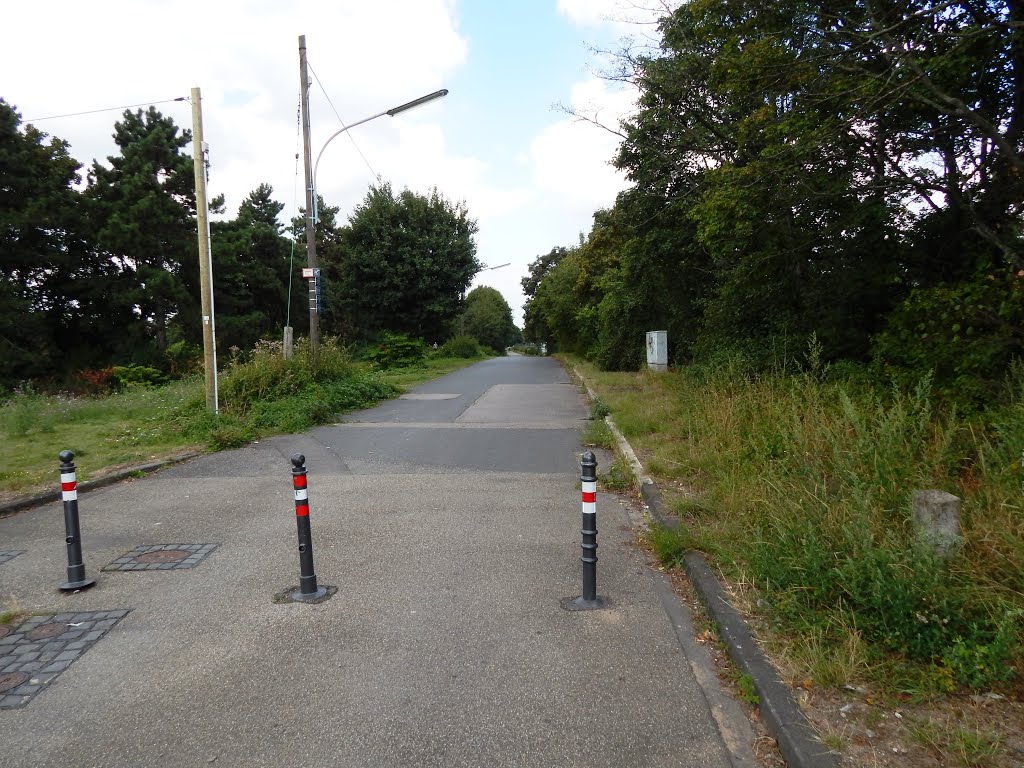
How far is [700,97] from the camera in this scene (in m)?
13.6

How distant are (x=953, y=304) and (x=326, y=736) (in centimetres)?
805

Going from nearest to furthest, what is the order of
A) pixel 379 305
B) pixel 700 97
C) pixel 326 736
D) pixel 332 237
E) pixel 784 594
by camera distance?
1. pixel 326 736
2. pixel 784 594
3. pixel 700 97
4. pixel 379 305
5. pixel 332 237

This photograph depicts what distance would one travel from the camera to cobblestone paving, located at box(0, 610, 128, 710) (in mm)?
3553

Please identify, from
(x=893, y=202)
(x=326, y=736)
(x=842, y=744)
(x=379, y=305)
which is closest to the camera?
(x=842, y=744)

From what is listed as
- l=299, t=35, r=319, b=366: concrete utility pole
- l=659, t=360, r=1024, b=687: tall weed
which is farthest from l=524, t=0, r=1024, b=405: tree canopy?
l=299, t=35, r=319, b=366: concrete utility pole

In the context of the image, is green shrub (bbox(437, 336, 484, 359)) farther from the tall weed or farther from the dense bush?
the tall weed

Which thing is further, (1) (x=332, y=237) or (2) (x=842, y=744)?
(1) (x=332, y=237)

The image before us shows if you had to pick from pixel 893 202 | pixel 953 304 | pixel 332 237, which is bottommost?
pixel 953 304

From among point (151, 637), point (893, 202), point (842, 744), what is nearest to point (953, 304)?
point (893, 202)

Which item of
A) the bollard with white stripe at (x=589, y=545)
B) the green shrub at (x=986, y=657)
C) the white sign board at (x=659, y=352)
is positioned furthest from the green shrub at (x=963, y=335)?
the white sign board at (x=659, y=352)

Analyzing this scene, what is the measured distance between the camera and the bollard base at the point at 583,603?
14.8 feet

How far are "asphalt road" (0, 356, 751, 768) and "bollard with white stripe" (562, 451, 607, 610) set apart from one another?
10cm

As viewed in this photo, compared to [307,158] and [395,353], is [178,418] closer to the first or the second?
[307,158]

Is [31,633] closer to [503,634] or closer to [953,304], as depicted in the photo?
[503,634]
